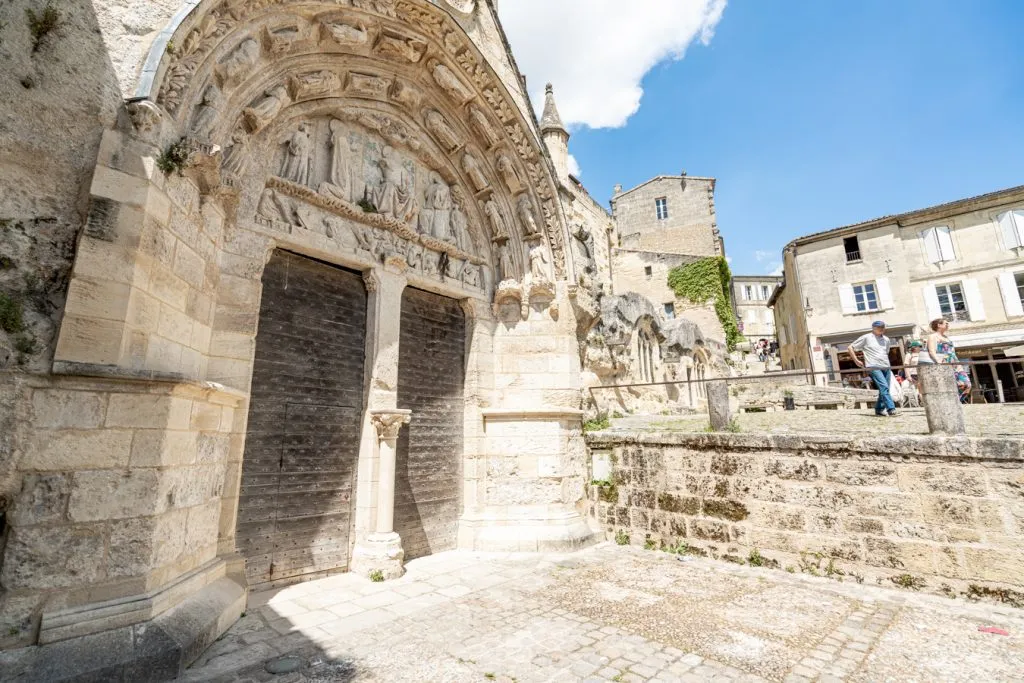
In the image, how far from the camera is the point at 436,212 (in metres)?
5.75

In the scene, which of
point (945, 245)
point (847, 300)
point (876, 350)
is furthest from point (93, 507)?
point (945, 245)

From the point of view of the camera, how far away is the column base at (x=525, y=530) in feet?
16.9

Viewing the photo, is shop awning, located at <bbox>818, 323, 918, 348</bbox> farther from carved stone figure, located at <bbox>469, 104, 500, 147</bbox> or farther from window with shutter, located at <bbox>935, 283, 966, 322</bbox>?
carved stone figure, located at <bbox>469, 104, 500, 147</bbox>

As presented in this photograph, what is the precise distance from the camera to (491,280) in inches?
244

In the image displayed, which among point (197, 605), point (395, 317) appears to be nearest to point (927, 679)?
point (197, 605)

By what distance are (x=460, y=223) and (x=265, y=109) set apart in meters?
2.49

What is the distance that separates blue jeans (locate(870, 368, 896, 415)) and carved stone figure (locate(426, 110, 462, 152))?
5675 mm

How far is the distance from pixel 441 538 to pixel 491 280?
316 cm

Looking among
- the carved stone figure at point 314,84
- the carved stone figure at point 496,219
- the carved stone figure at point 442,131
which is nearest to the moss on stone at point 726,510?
the carved stone figure at point 496,219

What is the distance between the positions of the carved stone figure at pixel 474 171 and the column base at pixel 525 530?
3.96 m

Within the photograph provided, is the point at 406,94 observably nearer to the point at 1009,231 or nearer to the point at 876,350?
the point at 876,350

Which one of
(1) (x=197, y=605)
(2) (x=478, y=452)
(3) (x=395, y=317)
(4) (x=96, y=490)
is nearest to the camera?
(4) (x=96, y=490)

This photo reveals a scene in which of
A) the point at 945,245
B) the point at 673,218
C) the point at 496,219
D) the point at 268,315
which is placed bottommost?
the point at 268,315

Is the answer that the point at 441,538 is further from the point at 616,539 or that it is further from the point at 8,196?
the point at 8,196
